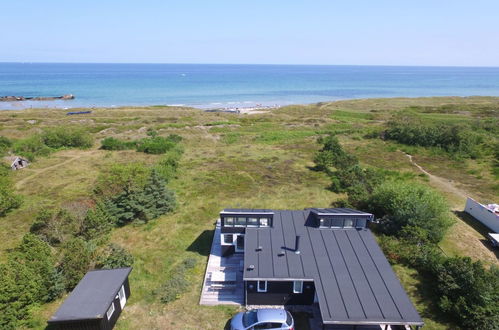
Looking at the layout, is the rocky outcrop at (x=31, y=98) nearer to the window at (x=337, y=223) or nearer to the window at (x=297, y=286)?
the window at (x=337, y=223)

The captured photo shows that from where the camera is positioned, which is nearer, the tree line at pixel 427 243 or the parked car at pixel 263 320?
the parked car at pixel 263 320

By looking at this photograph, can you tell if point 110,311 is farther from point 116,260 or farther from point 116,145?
point 116,145

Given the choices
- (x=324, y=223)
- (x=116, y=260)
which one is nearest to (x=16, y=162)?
(x=116, y=260)

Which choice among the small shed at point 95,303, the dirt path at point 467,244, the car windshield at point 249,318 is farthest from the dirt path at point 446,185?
the small shed at point 95,303

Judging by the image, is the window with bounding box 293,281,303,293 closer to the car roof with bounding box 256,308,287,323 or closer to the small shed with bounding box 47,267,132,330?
the car roof with bounding box 256,308,287,323

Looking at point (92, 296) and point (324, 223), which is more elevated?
point (324, 223)

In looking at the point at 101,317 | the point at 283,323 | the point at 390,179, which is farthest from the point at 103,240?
the point at 390,179
